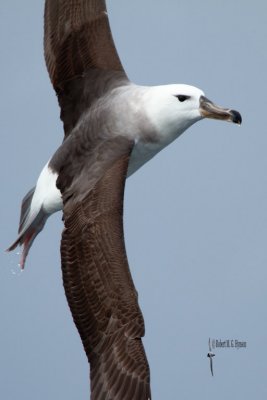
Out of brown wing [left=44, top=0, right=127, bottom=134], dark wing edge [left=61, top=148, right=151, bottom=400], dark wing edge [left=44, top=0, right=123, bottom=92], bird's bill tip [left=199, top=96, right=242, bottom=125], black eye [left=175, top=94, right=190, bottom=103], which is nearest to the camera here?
dark wing edge [left=61, top=148, right=151, bottom=400]

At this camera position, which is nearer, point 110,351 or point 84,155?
point 110,351

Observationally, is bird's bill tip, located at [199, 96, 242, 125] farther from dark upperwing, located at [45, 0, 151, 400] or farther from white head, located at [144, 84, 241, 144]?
dark upperwing, located at [45, 0, 151, 400]

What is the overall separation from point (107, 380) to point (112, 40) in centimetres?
358

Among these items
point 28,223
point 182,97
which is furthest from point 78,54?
point 28,223

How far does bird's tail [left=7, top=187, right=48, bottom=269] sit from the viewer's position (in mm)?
12008

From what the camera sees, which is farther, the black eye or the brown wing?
the brown wing

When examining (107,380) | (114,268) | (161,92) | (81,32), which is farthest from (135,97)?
(107,380)

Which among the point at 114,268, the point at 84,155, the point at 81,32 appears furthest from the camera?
the point at 81,32

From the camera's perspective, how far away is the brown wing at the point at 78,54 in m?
11.9

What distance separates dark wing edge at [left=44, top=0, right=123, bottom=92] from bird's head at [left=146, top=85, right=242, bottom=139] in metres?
0.89

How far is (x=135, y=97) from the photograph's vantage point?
11539 mm

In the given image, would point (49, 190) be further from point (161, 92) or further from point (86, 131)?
point (161, 92)

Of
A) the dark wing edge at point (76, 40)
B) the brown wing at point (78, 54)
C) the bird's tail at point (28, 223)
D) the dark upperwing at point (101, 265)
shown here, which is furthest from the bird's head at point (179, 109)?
the bird's tail at point (28, 223)

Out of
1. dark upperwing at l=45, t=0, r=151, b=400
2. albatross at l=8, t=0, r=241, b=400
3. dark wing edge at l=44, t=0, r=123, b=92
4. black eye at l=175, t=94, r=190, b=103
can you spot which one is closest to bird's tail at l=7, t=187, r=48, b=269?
albatross at l=8, t=0, r=241, b=400
